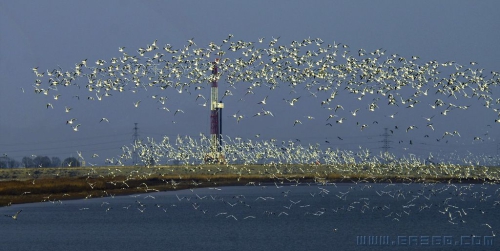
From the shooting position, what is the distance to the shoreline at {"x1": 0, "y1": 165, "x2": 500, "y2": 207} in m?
111

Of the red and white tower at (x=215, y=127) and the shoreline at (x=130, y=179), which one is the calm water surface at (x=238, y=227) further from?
the red and white tower at (x=215, y=127)

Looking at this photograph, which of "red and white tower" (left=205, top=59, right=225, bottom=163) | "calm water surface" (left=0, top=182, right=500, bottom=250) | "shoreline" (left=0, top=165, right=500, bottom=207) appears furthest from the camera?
"red and white tower" (left=205, top=59, right=225, bottom=163)

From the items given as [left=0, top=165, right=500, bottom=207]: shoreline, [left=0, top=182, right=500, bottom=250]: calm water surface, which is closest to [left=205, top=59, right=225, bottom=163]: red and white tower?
[left=0, top=165, right=500, bottom=207]: shoreline

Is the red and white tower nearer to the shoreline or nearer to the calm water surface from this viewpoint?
the shoreline

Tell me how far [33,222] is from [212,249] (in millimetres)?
25623

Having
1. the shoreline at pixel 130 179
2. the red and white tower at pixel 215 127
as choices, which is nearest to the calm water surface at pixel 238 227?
the shoreline at pixel 130 179

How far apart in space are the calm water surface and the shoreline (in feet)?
9.79

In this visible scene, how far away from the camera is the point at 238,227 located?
80.6 metres

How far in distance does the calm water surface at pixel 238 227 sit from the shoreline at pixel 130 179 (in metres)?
2.98

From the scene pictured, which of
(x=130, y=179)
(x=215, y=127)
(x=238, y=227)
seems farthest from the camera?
(x=215, y=127)

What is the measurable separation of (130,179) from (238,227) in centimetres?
6530

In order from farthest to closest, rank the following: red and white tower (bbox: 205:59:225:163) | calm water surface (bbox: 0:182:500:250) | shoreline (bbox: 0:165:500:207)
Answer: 1. red and white tower (bbox: 205:59:225:163)
2. shoreline (bbox: 0:165:500:207)
3. calm water surface (bbox: 0:182:500:250)

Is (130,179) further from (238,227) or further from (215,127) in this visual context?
(238,227)

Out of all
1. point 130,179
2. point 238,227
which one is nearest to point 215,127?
point 130,179
